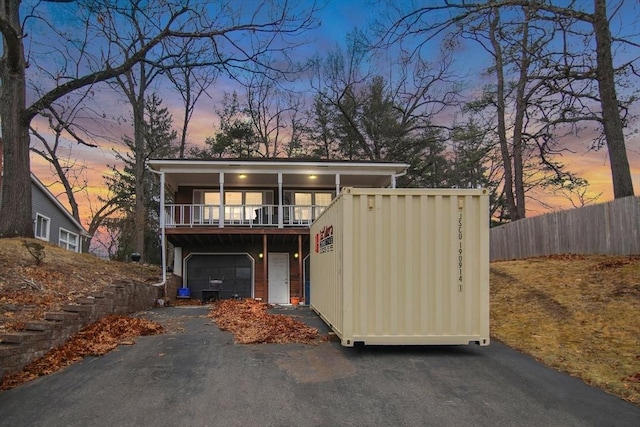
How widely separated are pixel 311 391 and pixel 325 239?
3.93 meters

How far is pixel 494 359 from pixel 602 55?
10916 millimetres

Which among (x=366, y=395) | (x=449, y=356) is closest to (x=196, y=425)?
(x=366, y=395)

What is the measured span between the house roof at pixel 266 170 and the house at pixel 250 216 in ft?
0.11

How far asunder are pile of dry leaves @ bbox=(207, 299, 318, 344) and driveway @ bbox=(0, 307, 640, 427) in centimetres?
55

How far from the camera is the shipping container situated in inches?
256

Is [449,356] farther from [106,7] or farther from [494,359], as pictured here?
[106,7]

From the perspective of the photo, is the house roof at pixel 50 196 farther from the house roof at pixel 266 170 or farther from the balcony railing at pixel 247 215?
the balcony railing at pixel 247 215

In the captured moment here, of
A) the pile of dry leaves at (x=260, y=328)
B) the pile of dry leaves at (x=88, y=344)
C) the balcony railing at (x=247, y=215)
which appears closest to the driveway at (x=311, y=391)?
the pile of dry leaves at (x=88, y=344)

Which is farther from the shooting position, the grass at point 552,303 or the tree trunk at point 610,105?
the tree trunk at point 610,105

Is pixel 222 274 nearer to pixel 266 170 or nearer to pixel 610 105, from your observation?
pixel 266 170

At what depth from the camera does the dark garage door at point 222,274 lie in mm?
18250

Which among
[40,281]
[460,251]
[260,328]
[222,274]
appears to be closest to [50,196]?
[222,274]

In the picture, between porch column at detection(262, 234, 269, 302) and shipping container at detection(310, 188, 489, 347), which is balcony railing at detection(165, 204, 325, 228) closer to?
porch column at detection(262, 234, 269, 302)

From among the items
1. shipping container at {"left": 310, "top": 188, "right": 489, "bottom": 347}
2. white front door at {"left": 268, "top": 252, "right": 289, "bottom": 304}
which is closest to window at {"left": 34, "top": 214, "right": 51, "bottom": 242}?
white front door at {"left": 268, "top": 252, "right": 289, "bottom": 304}
